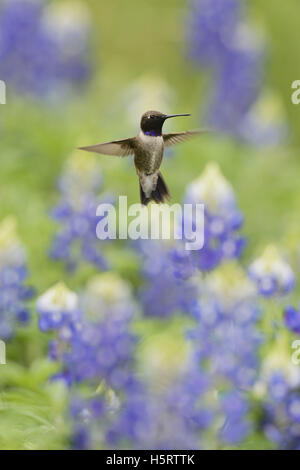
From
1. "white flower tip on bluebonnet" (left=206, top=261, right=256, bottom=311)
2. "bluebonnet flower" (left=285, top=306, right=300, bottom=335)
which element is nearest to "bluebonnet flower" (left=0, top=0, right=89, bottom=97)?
"white flower tip on bluebonnet" (left=206, top=261, right=256, bottom=311)

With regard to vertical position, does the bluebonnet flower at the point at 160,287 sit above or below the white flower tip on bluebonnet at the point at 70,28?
below

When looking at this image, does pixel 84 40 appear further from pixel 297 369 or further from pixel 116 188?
pixel 297 369

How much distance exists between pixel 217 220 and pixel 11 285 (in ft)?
2.80

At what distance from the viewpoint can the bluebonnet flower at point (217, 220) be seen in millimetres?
3824

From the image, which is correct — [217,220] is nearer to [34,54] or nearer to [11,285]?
[11,285]

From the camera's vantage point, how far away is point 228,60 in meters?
9.41

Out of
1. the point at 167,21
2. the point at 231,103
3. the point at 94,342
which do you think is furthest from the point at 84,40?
the point at 94,342

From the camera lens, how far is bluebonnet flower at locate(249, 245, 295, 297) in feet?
11.9

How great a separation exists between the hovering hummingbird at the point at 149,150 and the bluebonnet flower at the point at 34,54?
5.61 meters

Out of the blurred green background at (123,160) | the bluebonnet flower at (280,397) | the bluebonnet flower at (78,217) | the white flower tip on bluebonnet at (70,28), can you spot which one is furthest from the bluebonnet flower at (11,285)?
the white flower tip on bluebonnet at (70,28)

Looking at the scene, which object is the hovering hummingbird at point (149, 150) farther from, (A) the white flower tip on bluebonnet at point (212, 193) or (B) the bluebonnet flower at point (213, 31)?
(B) the bluebonnet flower at point (213, 31)

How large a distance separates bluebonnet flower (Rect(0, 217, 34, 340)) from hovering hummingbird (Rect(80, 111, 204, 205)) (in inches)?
59.4
